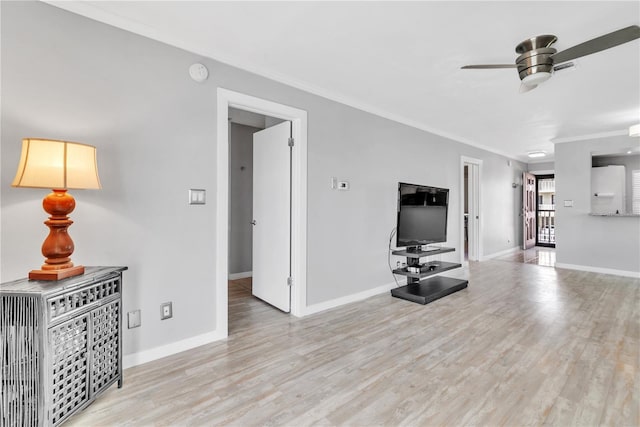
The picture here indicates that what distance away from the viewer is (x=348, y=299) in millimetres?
3705

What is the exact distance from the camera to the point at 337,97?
11.7ft

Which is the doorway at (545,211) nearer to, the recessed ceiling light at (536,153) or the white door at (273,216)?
the recessed ceiling light at (536,153)

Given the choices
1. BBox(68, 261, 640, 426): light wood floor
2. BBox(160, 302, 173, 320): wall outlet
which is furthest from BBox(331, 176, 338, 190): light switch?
BBox(160, 302, 173, 320): wall outlet

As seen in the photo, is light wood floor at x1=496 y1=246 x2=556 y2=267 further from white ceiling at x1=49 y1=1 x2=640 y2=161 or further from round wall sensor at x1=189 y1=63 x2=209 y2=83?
round wall sensor at x1=189 y1=63 x2=209 y2=83

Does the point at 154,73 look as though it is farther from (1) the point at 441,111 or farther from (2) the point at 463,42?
(1) the point at 441,111

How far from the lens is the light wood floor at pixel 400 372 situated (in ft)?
5.64

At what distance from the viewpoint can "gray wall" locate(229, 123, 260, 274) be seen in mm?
4930

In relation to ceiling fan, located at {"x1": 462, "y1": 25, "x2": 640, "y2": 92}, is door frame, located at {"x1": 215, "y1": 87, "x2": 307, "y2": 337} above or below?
below

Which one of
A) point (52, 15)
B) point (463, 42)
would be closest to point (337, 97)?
point (463, 42)

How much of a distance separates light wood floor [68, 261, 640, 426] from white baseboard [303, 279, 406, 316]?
115mm

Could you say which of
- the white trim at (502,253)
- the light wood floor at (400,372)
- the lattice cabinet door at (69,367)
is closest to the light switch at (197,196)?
the lattice cabinet door at (69,367)

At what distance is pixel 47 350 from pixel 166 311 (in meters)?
0.90

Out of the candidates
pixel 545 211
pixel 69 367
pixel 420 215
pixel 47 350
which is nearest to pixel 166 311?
pixel 69 367

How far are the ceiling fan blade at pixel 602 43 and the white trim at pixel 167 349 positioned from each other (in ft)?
11.5
